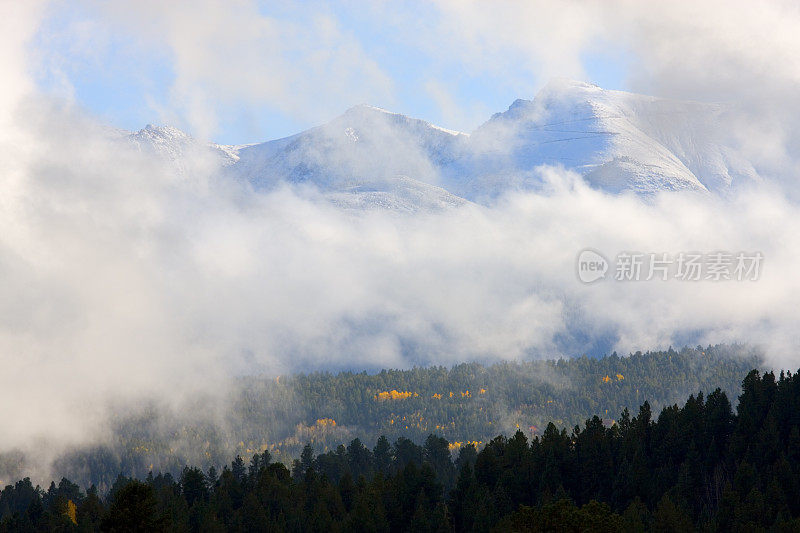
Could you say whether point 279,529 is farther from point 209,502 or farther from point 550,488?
point 550,488

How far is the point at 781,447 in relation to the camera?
14288 cm

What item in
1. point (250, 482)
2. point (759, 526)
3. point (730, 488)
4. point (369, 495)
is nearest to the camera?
point (759, 526)

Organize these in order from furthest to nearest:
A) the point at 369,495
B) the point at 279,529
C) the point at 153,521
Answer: the point at 369,495
the point at 279,529
the point at 153,521

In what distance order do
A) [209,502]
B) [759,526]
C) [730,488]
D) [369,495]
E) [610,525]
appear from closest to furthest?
[610,525], [759,526], [730,488], [369,495], [209,502]

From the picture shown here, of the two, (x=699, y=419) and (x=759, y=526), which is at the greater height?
(x=699, y=419)

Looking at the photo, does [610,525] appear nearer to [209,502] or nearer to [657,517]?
[657,517]

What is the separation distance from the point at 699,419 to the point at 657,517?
163ft

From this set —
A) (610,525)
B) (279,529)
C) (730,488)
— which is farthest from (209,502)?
(610,525)

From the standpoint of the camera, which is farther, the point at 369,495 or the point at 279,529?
the point at 369,495

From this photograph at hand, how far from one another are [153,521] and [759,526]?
67.5m

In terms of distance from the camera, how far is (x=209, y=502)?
158 m

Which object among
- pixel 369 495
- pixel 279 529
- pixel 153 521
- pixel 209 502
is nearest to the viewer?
pixel 153 521

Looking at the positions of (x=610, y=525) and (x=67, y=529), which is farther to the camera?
(x=67, y=529)

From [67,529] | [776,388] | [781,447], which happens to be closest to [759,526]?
[781,447]
